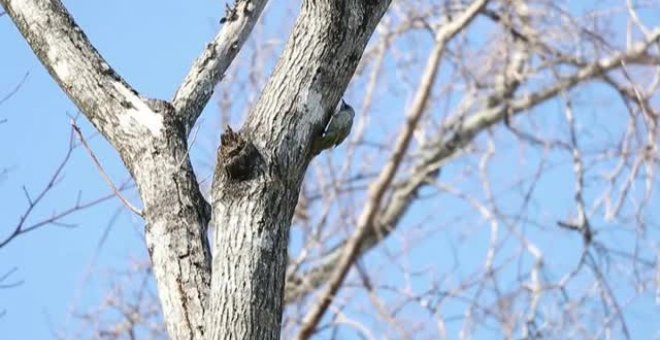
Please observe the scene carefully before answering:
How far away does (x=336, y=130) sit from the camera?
103 inches

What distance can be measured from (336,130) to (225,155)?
260 millimetres

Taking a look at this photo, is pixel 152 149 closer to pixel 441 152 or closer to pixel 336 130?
pixel 336 130

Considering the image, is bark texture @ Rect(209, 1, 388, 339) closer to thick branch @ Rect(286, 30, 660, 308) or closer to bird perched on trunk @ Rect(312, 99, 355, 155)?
bird perched on trunk @ Rect(312, 99, 355, 155)

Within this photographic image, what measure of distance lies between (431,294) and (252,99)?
158cm

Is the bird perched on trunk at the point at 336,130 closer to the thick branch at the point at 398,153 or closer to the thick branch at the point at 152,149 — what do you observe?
the thick branch at the point at 152,149

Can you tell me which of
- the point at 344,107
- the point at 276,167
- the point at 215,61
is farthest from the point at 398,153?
the point at 276,167

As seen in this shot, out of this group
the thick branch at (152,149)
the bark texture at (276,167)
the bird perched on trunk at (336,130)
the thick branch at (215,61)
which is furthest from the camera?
the thick branch at (215,61)

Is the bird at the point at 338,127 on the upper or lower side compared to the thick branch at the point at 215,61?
lower

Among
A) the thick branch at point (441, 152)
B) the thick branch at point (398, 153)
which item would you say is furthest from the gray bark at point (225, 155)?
the thick branch at point (441, 152)

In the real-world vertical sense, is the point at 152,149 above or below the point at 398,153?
below

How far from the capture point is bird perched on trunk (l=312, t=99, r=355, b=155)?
2.59 meters

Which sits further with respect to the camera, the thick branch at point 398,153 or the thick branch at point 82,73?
the thick branch at point 398,153

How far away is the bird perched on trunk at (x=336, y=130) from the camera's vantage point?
2.59 metres

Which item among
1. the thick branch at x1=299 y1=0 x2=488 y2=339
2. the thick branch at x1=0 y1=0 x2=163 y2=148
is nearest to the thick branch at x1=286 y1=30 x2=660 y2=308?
the thick branch at x1=299 y1=0 x2=488 y2=339
